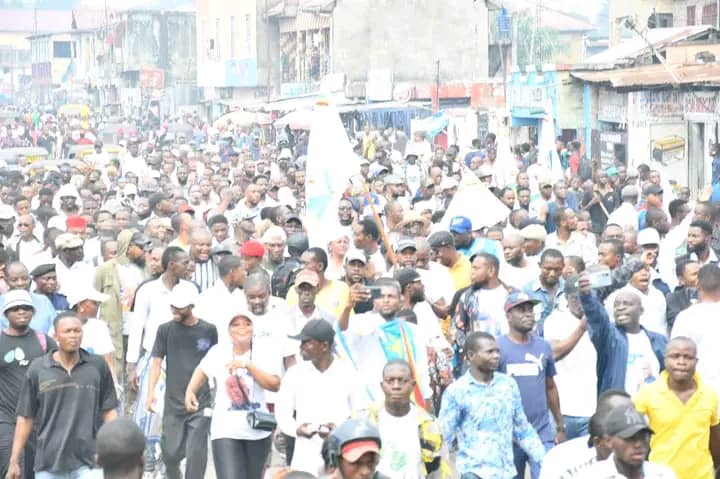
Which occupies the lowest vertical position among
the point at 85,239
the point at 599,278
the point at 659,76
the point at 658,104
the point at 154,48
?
the point at 85,239

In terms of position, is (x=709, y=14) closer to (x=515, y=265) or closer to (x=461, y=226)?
(x=461, y=226)

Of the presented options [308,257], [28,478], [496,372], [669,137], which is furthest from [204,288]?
[669,137]

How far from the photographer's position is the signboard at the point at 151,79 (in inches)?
3492

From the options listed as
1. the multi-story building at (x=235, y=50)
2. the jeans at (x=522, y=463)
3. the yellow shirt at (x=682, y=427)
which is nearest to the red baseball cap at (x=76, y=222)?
the jeans at (x=522, y=463)

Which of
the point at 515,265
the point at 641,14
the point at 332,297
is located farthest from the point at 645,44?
the point at 332,297

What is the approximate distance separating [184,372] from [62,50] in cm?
11163

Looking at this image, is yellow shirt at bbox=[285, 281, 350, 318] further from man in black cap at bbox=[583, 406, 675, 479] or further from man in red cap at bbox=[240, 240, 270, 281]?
man in black cap at bbox=[583, 406, 675, 479]

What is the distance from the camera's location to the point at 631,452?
652 centimetres

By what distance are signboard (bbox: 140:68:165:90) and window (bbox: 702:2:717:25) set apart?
50.5 m

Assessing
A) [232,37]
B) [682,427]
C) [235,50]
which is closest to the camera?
[682,427]

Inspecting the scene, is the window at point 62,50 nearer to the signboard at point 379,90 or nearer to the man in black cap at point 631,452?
the signboard at point 379,90

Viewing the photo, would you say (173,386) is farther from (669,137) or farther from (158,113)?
(158,113)

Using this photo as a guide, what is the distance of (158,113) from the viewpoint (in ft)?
265

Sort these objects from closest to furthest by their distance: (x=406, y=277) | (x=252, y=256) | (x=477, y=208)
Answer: (x=406, y=277)
(x=252, y=256)
(x=477, y=208)
